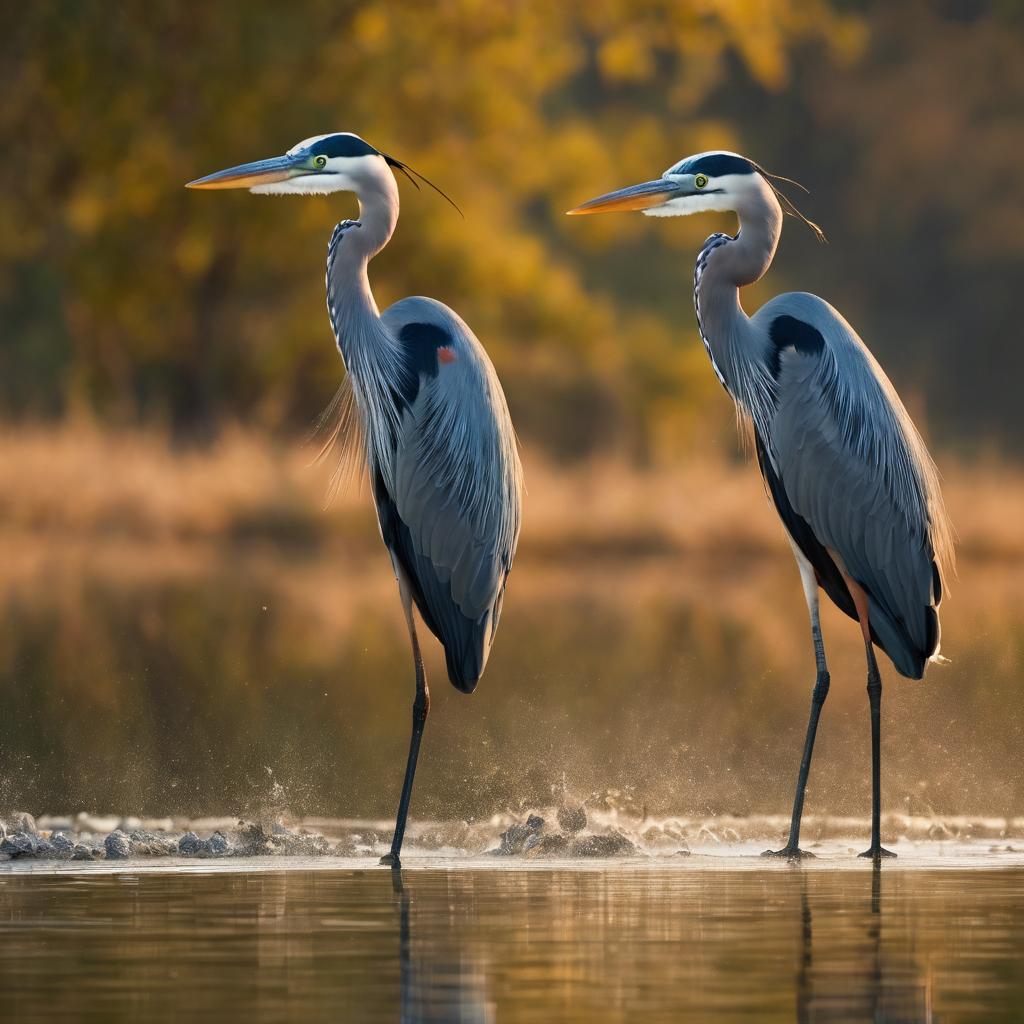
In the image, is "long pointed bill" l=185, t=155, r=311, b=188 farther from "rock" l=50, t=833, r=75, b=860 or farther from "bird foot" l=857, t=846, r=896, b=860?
"bird foot" l=857, t=846, r=896, b=860

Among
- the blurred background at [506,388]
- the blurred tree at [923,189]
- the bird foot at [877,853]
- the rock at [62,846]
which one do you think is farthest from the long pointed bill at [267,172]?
the blurred tree at [923,189]

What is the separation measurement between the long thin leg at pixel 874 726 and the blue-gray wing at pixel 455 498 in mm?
1366

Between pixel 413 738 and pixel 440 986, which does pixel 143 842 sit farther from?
pixel 440 986

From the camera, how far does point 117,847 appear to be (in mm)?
6352

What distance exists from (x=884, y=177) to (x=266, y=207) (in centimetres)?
1862

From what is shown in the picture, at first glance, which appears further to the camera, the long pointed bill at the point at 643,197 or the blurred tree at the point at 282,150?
the blurred tree at the point at 282,150

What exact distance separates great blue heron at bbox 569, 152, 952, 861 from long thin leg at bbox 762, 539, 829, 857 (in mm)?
11

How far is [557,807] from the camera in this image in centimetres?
720

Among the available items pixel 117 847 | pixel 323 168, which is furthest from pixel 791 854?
pixel 323 168

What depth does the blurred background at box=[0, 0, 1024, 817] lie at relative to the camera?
8.77 m

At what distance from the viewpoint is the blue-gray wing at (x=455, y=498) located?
23.5ft

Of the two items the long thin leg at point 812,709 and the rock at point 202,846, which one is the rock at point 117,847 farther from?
the long thin leg at point 812,709

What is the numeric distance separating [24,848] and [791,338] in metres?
3.50

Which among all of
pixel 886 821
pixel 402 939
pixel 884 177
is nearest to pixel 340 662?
pixel 886 821
